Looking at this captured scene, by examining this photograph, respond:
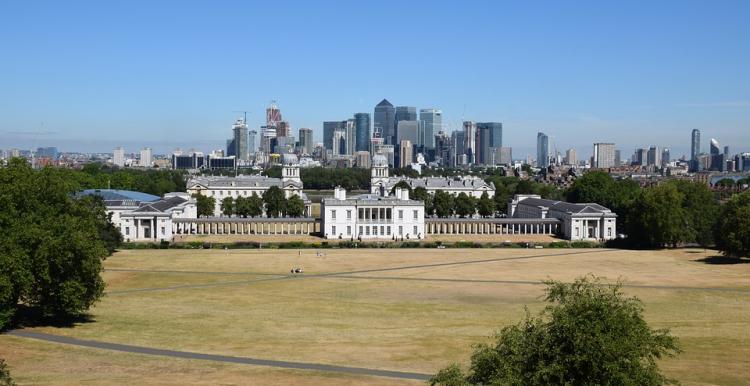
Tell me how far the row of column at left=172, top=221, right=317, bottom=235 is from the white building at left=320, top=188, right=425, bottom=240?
26.4ft

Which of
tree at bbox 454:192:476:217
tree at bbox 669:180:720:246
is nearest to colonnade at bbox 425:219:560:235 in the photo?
tree at bbox 454:192:476:217

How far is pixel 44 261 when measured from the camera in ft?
157

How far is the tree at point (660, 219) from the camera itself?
9931 centimetres

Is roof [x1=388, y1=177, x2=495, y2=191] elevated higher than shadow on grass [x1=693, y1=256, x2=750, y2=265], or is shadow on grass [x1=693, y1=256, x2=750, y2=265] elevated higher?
roof [x1=388, y1=177, x2=495, y2=191]

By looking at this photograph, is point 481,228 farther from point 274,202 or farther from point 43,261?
point 43,261

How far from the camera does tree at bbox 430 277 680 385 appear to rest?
2666 centimetres

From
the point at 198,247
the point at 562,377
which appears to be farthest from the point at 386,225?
the point at 562,377

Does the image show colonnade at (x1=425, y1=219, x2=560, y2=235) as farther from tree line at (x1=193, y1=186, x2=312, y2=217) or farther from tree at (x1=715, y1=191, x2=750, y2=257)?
tree at (x1=715, y1=191, x2=750, y2=257)

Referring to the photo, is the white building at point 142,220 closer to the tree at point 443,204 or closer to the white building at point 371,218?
the white building at point 371,218

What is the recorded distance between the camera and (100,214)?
90.6 metres

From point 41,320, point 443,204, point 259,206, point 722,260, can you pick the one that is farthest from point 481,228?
point 41,320

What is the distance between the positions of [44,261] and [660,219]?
243ft

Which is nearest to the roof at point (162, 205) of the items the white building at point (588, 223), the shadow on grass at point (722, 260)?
the white building at point (588, 223)

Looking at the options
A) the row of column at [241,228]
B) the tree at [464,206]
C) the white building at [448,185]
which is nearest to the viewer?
the row of column at [241,228]
